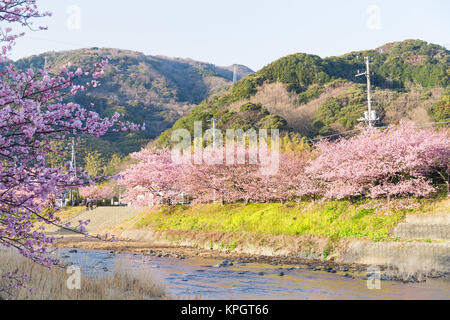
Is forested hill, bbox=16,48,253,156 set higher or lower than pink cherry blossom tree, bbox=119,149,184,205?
higher

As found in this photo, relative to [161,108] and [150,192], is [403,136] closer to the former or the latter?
[150,192]

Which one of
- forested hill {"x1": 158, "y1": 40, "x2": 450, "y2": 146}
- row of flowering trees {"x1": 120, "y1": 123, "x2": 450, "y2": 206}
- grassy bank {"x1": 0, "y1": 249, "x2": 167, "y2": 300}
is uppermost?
forested hill {"x1": 158, "y1": 40, "x2": 450, "y2": 146}

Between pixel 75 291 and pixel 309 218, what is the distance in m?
16.9

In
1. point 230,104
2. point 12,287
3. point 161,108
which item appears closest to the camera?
point 12,287

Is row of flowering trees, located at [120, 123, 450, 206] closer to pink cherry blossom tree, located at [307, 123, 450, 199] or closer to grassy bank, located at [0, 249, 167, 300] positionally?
pink cherry blossom tree, located at [307, 123, 450, 199]

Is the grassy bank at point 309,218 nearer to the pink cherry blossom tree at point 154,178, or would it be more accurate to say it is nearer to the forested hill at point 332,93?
the pink cherry blossom tree at point 154,178

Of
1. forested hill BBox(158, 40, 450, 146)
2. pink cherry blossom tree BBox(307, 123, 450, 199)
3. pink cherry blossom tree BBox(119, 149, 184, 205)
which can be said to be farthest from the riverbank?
forested hill BBox(158, 40, 450, 146)

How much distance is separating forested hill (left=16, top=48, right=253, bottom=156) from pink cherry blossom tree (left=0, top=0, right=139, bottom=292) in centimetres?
8297

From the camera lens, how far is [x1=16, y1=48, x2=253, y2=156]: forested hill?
10336 centimetres
